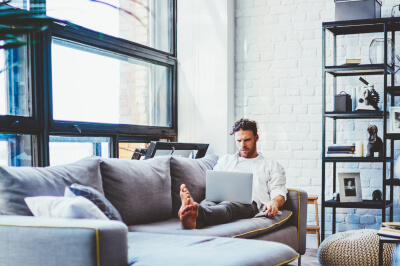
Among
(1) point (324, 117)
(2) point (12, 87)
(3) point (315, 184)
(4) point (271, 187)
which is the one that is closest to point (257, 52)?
(1) point (324, 117)

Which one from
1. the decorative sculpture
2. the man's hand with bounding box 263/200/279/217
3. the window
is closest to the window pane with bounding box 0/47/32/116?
the window

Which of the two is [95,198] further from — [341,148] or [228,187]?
[341,148]

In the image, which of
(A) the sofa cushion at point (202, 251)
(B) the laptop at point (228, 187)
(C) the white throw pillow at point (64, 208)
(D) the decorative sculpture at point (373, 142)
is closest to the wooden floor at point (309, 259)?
(B) the laptop at point (228, 187)

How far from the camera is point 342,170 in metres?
4.59

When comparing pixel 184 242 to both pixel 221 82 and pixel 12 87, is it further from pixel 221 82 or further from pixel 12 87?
pixel 221 82

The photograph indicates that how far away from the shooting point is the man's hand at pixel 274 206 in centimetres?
328

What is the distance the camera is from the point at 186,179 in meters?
3.44

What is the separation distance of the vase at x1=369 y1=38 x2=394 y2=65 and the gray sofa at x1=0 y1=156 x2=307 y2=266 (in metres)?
1.46

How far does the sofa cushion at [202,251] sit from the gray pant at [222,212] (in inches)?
16.9

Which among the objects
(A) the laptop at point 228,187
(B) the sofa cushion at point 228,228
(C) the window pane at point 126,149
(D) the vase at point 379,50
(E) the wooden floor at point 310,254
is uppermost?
(D) the vase at point 379,50

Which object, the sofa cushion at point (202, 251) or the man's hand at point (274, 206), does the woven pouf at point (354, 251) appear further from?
the sofa cushion at point (202, 251)

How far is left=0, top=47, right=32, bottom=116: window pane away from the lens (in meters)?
3.01

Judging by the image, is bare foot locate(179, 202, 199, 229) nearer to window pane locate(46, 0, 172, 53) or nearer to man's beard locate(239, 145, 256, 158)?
man's beard locate(239, 145, 256, 158)

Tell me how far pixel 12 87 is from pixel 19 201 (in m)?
1.15
